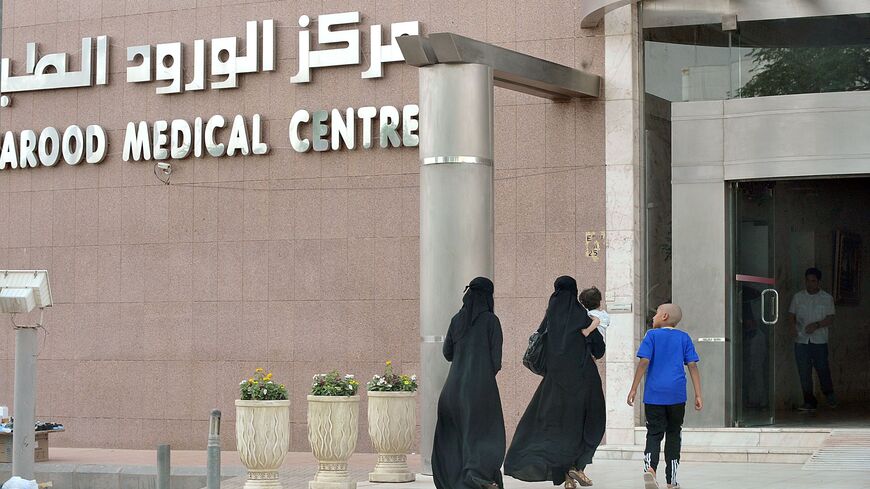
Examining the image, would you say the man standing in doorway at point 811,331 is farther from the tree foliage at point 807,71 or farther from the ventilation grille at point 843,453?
the tree foliage at point 807,71

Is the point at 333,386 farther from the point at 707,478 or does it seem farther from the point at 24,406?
the point at 707,478

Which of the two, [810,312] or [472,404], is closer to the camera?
[472,404]

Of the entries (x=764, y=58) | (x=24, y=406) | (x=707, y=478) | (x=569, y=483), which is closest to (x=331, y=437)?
(x=569, y=483)

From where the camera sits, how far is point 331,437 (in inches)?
464

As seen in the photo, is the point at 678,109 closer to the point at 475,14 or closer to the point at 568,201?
the point at 568,201

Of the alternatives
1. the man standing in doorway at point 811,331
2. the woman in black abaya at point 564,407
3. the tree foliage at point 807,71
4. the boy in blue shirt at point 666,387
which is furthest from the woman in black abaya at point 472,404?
the man standing in doorway at point 811,331

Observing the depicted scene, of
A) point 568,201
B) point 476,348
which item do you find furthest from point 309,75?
point 476,348

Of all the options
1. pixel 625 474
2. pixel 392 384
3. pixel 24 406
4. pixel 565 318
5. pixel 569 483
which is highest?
pixel 565 318

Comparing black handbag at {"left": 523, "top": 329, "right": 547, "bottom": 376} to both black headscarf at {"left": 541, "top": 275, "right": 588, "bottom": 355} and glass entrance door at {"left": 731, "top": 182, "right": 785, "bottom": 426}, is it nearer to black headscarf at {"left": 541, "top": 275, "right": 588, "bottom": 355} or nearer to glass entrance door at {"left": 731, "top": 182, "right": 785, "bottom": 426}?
black headscarf at {"left": 541, "top": 275, "right": 588, "bottom": 355}

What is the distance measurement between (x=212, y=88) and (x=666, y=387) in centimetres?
853

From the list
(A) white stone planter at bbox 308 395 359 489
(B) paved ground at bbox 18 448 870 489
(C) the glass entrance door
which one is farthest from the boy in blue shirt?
(C) the glass entrance door

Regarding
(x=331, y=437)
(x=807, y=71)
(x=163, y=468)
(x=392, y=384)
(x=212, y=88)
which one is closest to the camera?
(x=163, y=468)

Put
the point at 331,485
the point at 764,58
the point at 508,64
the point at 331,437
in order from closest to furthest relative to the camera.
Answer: the point at 331,485
the point at 331,437
the point at 508,64
the point at 764,58

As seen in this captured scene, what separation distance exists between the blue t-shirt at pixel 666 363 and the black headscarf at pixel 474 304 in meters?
1.29
